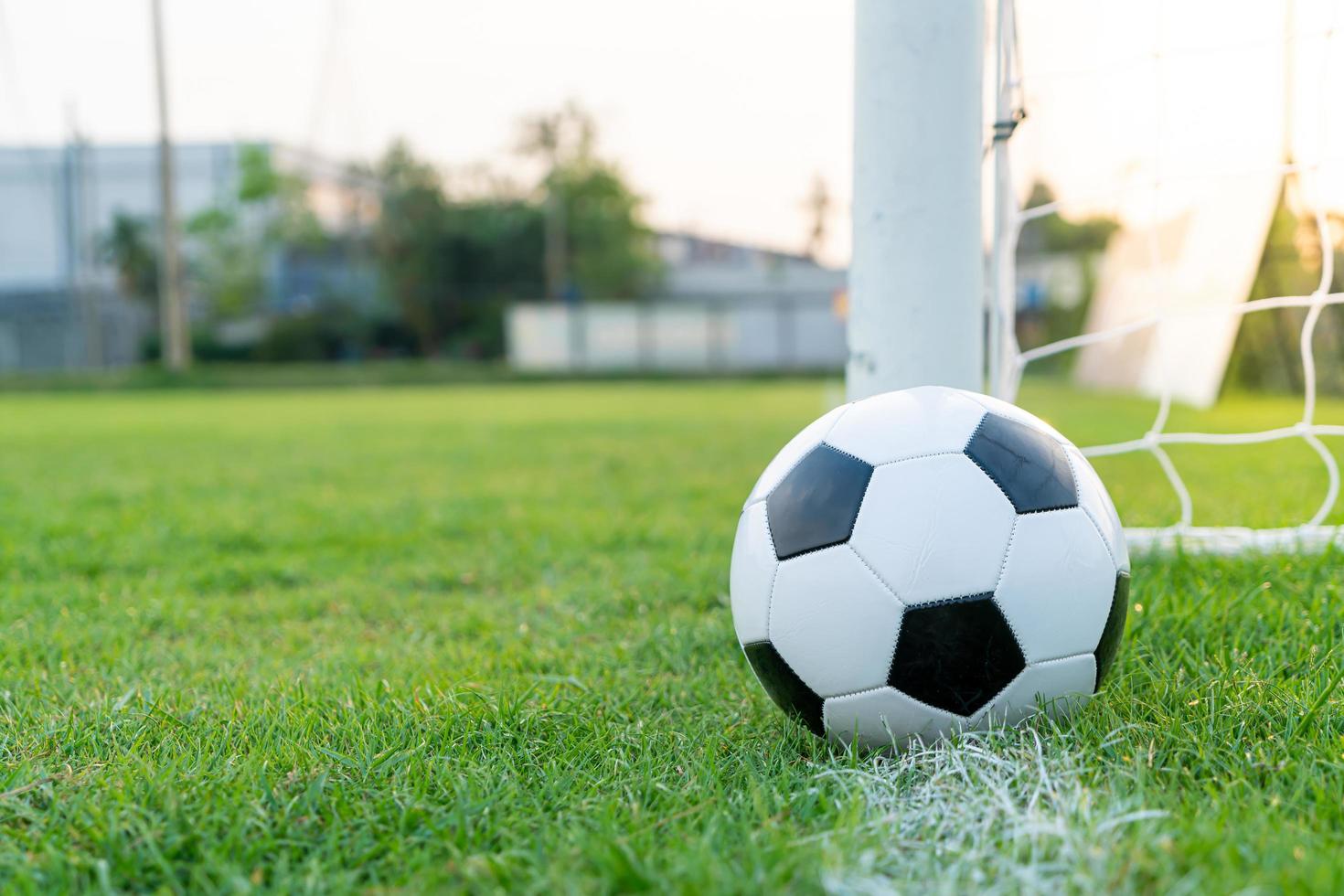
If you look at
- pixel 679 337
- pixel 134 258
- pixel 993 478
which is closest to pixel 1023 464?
pixel 993 478

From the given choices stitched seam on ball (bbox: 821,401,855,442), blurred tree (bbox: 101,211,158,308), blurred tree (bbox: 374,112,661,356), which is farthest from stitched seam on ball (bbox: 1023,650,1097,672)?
blurred tree (bbox: 101,211,158,308)

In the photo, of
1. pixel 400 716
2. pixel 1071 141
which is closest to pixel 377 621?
pixel 400 716

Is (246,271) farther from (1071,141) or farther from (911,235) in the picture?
(911,235)

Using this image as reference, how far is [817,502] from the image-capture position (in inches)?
63.5

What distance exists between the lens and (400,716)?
1757 millimetres

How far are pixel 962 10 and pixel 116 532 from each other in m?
3.44

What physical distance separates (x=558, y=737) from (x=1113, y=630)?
2.99 ft

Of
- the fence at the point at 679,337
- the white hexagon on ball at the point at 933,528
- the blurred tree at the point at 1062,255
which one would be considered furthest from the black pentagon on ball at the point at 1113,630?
the fence at the point at 679,337

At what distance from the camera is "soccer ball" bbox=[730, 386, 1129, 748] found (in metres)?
1.51

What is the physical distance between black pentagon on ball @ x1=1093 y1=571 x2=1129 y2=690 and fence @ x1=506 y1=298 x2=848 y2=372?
25.8m

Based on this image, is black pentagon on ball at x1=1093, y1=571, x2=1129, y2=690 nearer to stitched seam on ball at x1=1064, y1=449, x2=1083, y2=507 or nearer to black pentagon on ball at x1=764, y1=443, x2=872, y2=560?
stitched seam on ball at x1=1064, y1=449, x2=1083, y2=507

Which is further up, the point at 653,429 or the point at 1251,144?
the point at 1251,144

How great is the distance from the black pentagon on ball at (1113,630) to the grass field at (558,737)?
9cm

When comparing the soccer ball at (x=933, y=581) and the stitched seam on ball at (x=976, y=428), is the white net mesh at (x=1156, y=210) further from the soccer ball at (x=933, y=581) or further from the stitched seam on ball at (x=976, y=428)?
the soccer ball at (x=933, y=581)
